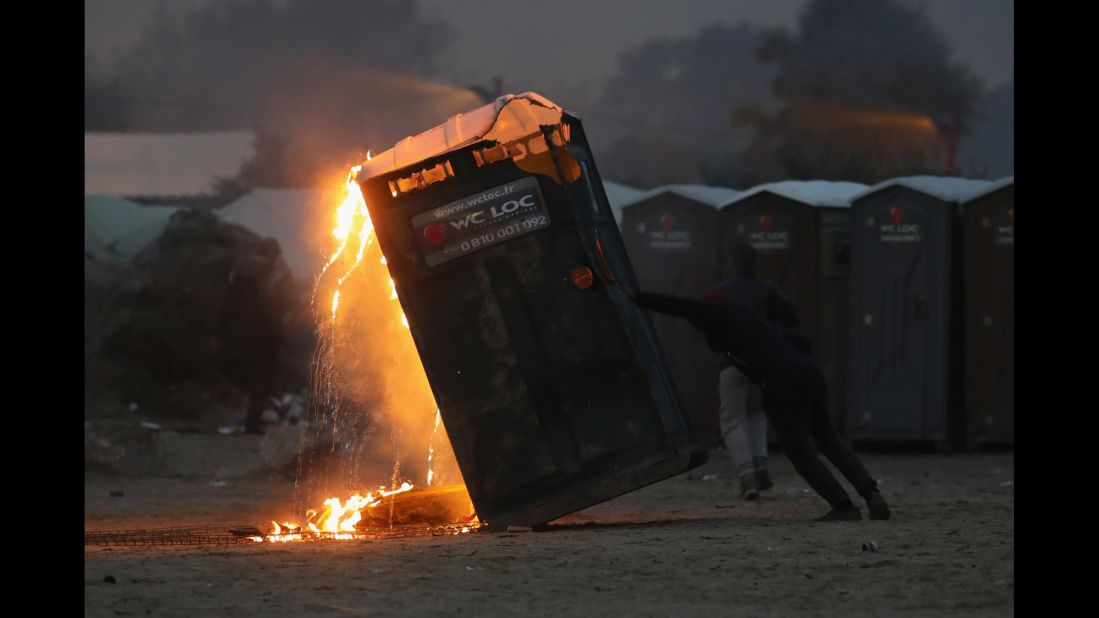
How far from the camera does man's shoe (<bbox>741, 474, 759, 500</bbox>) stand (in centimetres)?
1025

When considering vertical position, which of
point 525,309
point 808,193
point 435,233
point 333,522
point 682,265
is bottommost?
point 333,522

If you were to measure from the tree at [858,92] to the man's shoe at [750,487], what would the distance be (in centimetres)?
2128

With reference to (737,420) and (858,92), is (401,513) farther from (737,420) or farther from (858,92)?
(858,92)

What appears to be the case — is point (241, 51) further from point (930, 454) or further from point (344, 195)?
point (344, 195)

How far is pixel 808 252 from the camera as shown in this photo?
45.7 feet

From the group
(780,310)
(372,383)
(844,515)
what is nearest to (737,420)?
(780,310)

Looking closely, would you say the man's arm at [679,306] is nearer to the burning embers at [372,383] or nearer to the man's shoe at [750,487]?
the burning embers at [372,383]

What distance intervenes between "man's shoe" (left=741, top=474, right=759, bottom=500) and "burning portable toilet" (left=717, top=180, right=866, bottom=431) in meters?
3.89

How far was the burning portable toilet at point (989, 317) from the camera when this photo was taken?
13391 millimetres

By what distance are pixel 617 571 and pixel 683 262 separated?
798 centimetres

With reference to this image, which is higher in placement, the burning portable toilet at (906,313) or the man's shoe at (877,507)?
the burning portable toilet at (906,313)

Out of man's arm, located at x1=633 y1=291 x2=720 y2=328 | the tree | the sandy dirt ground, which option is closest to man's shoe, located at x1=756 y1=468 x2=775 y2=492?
the sandy dirt ground

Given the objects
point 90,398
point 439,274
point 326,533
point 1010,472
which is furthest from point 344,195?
point 90,398

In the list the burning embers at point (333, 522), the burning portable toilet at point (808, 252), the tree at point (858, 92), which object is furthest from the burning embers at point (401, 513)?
the tree at point (858, 92)
